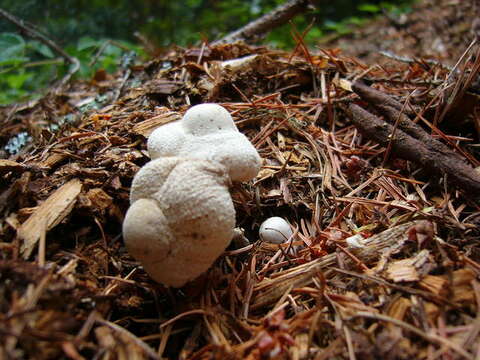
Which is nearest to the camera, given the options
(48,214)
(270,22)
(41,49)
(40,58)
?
(48,214)

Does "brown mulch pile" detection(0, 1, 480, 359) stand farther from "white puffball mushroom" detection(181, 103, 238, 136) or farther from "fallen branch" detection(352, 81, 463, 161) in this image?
"white puffball mushroom" detection(181, 103, 238, 136)

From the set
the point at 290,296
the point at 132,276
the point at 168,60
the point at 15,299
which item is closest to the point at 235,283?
the point at 290,296

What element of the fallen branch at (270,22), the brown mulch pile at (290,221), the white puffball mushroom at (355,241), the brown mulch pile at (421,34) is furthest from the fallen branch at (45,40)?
the brown mulch pile at (421,34)

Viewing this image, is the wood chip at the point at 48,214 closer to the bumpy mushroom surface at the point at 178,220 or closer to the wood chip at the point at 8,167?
the wood chip at the point at 8,167

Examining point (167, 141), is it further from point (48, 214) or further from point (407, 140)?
point (407, 140)

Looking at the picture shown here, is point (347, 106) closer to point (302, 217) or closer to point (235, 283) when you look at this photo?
point (302, 217)

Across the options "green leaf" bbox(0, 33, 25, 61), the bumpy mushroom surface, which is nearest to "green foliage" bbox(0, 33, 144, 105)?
"green leaf" bbox(0, 33, 25, 61)

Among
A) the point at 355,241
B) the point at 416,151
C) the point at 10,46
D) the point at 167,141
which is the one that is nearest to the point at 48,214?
the point at 167,141
